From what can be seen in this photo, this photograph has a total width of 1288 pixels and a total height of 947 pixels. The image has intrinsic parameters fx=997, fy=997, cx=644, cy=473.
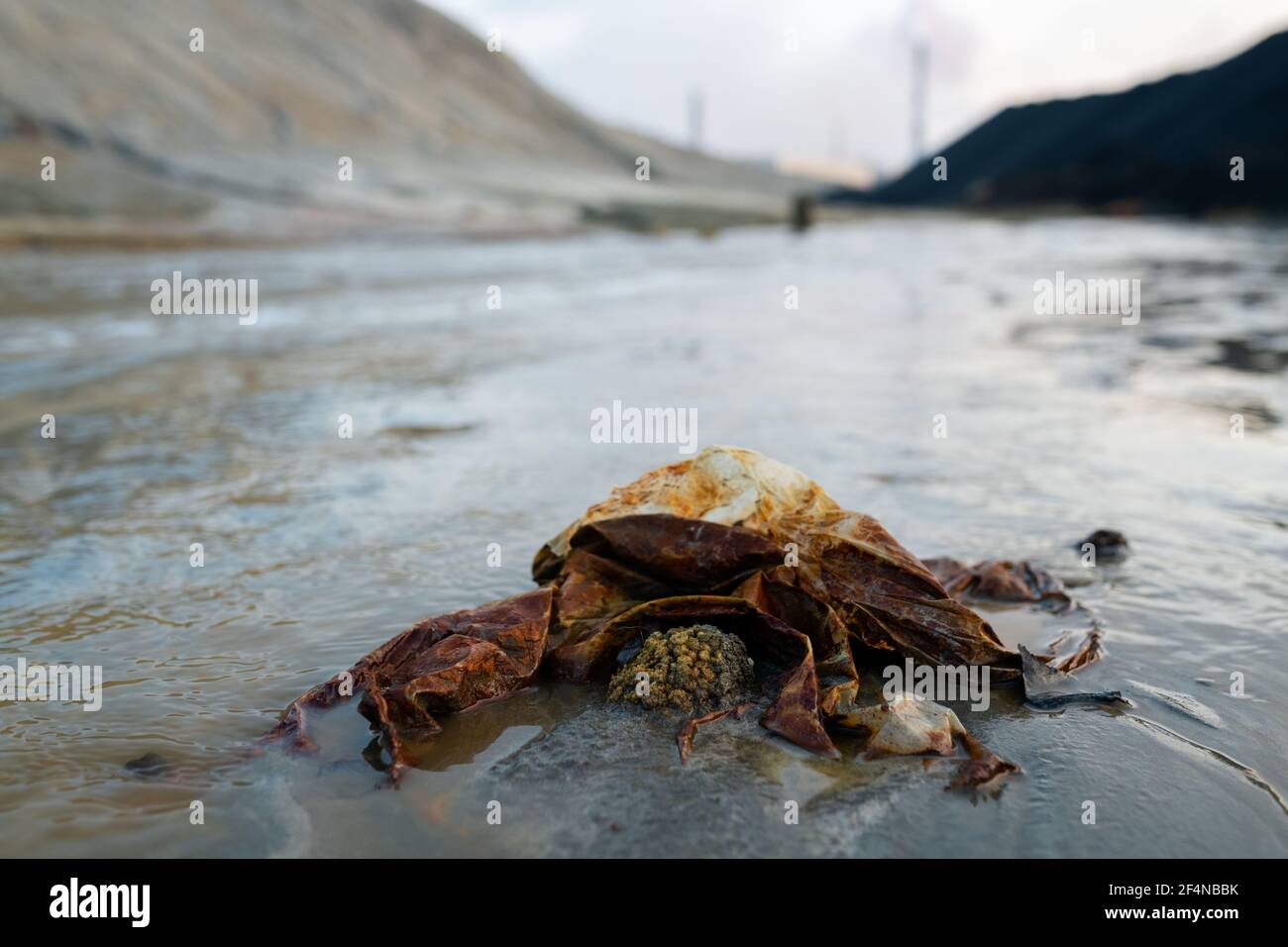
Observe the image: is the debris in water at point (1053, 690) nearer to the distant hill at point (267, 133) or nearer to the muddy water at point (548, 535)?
the muddy water at point (548, 535)

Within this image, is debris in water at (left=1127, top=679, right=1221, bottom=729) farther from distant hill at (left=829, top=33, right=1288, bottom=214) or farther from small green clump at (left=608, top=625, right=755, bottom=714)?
distant hill at (left=829, top=33, right=1288, bottom=214)

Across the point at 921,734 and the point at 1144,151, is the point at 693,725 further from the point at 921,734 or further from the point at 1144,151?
the point at 1144,151

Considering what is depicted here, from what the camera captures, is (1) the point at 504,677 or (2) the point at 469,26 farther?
(2) the point at 469,26

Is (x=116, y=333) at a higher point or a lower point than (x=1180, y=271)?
lower

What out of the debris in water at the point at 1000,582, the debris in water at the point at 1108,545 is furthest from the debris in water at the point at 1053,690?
the debris in water at the point at 1108,545

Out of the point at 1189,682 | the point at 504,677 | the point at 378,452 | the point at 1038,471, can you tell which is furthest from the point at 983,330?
the point at 504,677

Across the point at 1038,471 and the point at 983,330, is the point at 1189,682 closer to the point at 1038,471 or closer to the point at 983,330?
the point at 1038,471

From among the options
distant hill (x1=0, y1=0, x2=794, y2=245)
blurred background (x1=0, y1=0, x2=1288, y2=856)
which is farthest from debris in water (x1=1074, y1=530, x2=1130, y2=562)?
distant hill (x1=0, y1=0, x2=794, y2=245)
